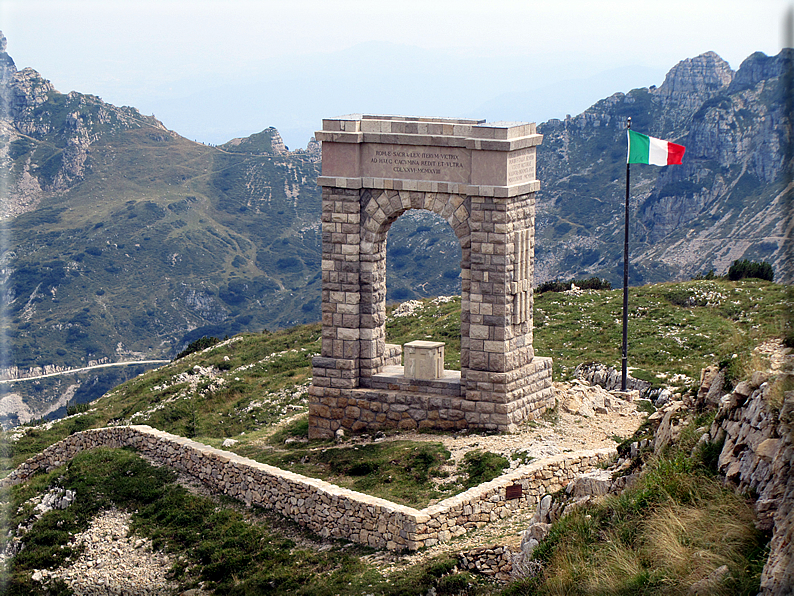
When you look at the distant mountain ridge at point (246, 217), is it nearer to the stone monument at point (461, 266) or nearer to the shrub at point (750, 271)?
the shrub at point (750, 271)

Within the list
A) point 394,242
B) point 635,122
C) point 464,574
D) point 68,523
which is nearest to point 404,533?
point 464,574

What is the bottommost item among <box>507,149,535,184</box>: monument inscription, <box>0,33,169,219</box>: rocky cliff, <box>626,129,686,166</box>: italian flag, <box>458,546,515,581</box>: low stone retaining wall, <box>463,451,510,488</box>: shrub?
<box>458,546,515,581</box>: low stone retaining wall

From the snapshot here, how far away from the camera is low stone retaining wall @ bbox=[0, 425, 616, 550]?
1520cm

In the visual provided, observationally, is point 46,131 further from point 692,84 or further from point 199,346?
point 199,346

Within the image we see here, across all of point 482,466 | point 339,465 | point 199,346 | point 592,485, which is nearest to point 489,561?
point 592,485

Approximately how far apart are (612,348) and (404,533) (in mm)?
13512

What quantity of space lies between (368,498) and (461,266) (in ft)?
18.2

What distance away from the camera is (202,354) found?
37.9 meters

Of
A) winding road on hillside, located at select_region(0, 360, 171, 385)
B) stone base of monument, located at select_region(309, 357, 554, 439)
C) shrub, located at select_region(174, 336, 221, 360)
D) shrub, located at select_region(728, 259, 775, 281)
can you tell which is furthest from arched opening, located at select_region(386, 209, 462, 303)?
stone base of monument, located at select_region(309, 357, 554, 439)

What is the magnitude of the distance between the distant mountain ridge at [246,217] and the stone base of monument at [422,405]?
78.7 m

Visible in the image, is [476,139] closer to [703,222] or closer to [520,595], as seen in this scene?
[520,595]

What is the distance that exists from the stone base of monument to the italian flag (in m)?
5.43

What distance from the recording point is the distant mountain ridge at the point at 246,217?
119 metres

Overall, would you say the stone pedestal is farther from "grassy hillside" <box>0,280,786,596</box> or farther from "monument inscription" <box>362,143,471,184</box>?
"monument inscription" <box>362,143,471,184</box>
